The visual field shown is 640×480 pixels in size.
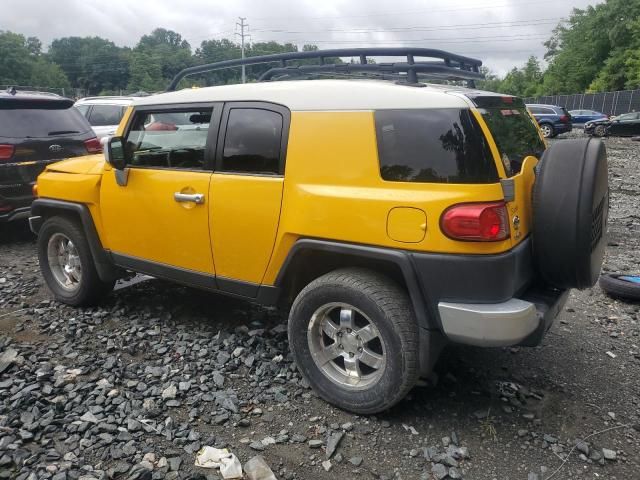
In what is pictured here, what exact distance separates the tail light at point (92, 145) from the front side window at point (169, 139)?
3.42 metres

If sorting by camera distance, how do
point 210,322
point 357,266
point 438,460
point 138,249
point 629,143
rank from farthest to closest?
point 629,143 → point 210,322 → point 138,249 → point 357,266 → point 438,460

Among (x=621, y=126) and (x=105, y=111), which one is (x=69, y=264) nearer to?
(x=105, y=111)

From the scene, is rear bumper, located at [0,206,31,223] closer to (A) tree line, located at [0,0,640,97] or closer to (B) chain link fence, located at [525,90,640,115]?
(A) tree line, located at [0,0,640,97]

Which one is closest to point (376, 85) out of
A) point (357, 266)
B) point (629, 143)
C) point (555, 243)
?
point (357, 266)

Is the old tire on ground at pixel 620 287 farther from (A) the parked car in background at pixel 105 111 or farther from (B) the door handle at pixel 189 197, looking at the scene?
(A) the parked car in background at pixel 105 111

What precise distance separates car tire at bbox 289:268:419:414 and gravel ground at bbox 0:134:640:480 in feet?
0.55

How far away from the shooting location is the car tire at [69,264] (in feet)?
14.2

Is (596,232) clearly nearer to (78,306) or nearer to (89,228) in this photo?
(89,228)

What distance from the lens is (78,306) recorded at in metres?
4.49

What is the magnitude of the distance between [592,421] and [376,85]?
2.23m

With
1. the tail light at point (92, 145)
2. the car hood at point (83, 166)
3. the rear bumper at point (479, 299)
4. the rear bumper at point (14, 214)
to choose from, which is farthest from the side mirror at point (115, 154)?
the tail light at point (92, 145)

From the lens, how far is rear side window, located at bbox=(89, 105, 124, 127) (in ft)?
34.2

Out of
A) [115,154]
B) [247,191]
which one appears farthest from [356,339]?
[115,154]

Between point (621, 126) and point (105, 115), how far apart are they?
2276 cm
